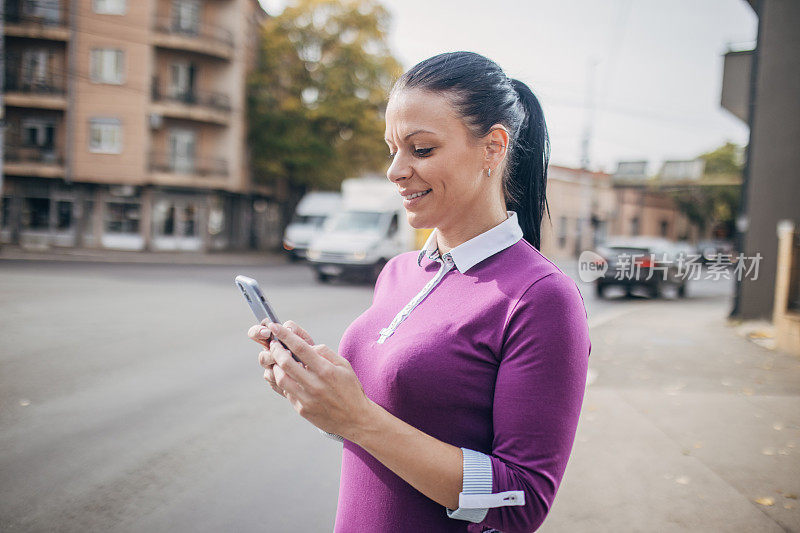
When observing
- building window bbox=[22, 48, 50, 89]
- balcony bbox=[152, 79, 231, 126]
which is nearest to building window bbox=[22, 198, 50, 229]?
building window bbox=[22, 48, 50, 89]

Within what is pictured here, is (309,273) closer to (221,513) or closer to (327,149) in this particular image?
(327,149)

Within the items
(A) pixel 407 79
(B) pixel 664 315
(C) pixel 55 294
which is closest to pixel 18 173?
(C) pixel 55 294

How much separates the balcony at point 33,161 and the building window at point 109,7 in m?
6.55

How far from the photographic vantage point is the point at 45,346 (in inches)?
267

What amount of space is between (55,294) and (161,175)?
17.7 metres

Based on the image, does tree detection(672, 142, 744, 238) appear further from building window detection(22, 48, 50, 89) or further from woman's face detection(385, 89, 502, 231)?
woman's face detection(385, 89, 502, 231)

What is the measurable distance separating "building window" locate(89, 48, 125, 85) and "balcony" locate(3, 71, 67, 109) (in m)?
1.65

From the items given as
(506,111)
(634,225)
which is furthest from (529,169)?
(634,225)

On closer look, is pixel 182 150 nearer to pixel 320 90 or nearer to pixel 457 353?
pixel 320 90

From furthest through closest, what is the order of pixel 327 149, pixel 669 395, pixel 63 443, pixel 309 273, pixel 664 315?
pixel 327 149, pixel 309 273, pixel 664 315, pixel 669 395, pixel 63 443

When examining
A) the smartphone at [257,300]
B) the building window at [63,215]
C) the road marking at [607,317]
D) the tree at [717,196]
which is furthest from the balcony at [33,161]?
the tree at [717,196]

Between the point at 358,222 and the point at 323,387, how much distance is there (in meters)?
16.0

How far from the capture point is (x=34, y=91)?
2636 centimetres

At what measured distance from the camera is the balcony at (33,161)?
2631cm
